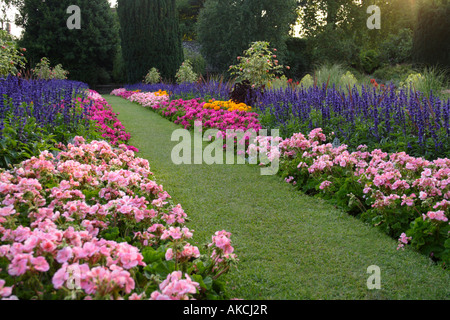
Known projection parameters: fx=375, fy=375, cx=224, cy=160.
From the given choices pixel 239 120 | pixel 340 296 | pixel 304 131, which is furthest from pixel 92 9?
pixel 340 296

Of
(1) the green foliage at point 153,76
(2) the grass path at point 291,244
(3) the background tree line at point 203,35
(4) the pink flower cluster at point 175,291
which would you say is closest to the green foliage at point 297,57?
(3) the background tree line at point 203,35

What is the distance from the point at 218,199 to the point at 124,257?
7.09ft

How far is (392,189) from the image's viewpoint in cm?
310

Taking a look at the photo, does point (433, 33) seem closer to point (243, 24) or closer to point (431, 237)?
point (243, 24)

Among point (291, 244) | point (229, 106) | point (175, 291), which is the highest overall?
point (229, 106)

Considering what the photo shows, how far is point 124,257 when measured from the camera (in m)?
1.74

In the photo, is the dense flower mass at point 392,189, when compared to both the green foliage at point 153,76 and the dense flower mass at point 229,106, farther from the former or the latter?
the green foliage at point 153,76

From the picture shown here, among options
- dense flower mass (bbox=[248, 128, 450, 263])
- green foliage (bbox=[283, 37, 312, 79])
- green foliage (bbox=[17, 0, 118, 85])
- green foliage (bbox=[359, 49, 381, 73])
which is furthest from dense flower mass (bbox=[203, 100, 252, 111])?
green foliage (bbox=[359, 49, 381, 73])

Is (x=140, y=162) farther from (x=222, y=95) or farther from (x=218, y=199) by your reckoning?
(x=222, y=95)

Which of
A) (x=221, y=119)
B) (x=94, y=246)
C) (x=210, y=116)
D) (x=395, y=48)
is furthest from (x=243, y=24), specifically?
(x=94, y=246)

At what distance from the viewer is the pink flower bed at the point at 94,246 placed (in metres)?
1.64

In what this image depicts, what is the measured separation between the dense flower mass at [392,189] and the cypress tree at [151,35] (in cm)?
1628

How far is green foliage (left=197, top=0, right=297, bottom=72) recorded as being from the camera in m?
22.0

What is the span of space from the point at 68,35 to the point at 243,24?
1011 cm
